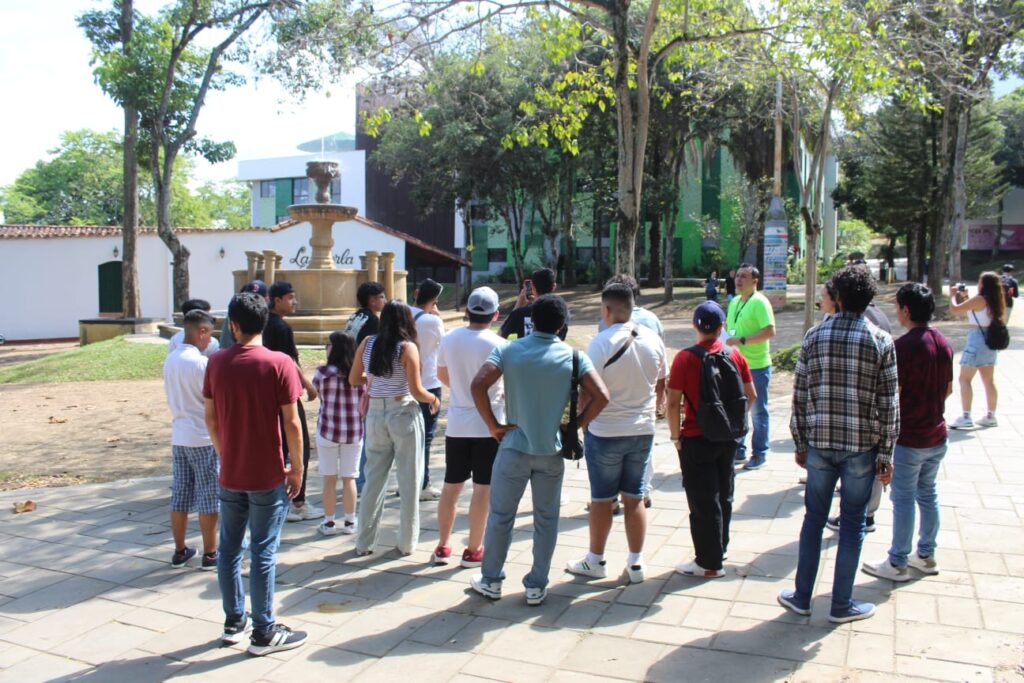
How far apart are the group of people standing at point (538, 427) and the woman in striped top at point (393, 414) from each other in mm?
12

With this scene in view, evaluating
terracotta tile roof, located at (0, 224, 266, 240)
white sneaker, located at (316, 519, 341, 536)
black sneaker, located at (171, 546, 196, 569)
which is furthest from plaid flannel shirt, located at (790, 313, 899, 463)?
terracotta tile roof, located at (0, 224, 266, 240)

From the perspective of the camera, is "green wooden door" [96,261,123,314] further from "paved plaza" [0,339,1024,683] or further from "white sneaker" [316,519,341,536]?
"white sneaker" [316,519,341,536]

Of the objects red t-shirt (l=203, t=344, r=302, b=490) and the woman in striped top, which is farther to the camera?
the woman in striped top

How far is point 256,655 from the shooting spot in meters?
3.96

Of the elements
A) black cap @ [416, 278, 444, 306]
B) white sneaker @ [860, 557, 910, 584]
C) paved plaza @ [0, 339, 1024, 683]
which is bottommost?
paved plaza @ [0, 339, 1024, 683]

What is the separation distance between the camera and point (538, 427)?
4266 mm

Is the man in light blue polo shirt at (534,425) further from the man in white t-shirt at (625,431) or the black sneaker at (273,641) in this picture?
the black sneaker at (273,641)

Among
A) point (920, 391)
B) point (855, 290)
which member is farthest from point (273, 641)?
point (920, 391)

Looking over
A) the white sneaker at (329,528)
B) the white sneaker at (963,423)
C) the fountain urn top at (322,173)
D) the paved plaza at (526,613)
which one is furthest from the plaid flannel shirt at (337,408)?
the fountain urn top at (322,173)

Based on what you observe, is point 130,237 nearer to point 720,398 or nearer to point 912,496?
point 720,398

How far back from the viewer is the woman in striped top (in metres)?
5.01

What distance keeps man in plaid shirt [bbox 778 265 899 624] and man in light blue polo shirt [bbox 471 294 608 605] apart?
3.46ft

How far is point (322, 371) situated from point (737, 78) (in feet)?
40.5

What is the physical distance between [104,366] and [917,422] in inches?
597
